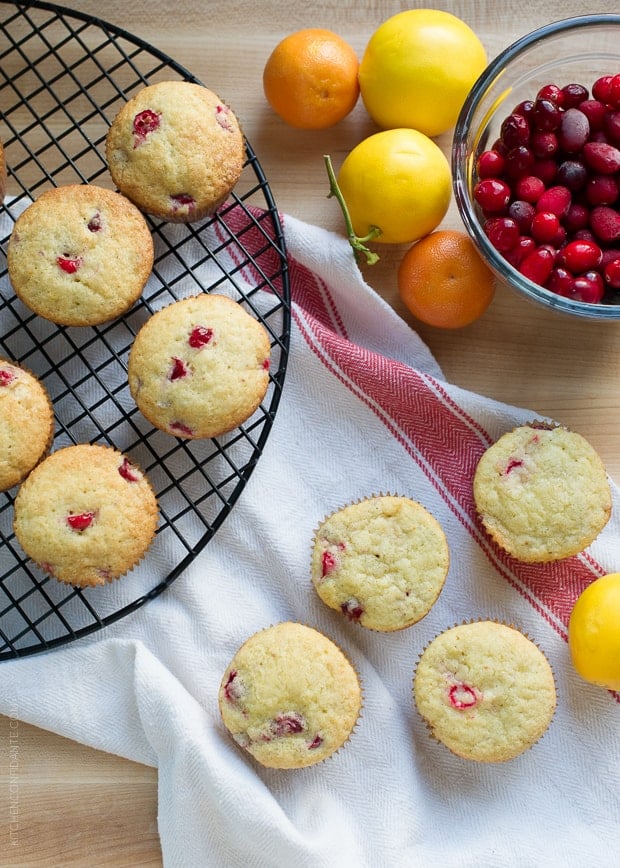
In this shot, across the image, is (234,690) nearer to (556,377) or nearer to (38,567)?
(38,567)

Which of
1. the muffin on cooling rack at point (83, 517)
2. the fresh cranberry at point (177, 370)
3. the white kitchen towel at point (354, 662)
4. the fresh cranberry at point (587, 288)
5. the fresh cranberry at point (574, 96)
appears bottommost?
the white kitchen towel at point (354, 662)

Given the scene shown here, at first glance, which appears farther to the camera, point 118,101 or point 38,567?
point 118,101

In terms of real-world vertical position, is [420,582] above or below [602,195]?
Result: below

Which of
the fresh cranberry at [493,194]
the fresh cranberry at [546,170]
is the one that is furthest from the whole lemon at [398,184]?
the fresh cranberry at [546,170]

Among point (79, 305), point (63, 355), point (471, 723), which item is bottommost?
point (471, 723)

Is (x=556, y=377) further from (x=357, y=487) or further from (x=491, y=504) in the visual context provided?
(x=357, y=487)

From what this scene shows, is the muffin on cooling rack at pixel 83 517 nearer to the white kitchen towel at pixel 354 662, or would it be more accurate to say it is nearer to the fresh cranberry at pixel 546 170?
the white kitchen towel at pixel 354 662

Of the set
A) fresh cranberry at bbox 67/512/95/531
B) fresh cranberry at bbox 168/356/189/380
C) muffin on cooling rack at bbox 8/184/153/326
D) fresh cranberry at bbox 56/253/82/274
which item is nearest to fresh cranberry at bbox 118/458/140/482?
fresh cranberry at bbox 67/512/95/531

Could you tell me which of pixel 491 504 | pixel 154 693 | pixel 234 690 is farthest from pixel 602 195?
pixel 154 693

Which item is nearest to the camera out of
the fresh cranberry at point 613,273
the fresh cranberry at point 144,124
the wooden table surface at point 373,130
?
the fresh cranberry at point 613,273
